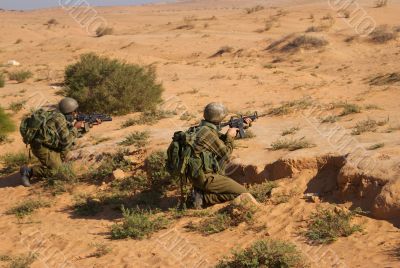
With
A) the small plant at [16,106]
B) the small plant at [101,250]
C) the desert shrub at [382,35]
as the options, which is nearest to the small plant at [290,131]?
the small plant at [101,250]

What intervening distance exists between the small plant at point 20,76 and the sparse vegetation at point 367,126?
11515mm

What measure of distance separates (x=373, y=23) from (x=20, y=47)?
17.5 meters

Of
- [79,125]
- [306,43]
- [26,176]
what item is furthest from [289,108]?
[306,43]

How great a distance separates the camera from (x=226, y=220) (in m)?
5.52

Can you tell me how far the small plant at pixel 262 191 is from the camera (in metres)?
5.87

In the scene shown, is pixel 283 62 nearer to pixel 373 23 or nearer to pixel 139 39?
pixel 373 23

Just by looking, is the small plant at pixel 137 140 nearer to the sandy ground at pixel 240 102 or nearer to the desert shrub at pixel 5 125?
the sandy ground at pixel 240 102

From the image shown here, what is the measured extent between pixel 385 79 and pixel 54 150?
9026mm

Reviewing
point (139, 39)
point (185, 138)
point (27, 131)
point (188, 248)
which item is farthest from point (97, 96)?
point (139, 39)

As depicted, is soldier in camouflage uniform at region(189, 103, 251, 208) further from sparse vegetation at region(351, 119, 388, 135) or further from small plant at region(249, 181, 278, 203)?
sparse vegetation at region(351, 119, 388, 135)

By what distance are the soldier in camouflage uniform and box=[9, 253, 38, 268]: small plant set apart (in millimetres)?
1936

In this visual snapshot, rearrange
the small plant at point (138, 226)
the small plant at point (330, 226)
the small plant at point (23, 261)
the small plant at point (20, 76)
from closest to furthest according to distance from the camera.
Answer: the small plant at point (330, 226) → the small plant at point (23, 261) → the small plant at point (138, 226) → the small plant at point (20, 76)

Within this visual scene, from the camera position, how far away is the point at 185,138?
5809 mm

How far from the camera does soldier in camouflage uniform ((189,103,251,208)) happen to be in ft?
19.2
